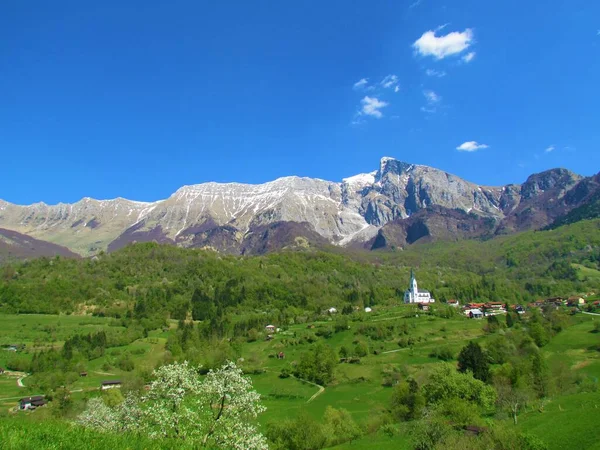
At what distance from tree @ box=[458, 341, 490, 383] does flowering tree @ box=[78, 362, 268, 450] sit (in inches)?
3288

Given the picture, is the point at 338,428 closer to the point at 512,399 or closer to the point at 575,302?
the point at 512,399

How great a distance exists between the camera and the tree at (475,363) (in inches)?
3801

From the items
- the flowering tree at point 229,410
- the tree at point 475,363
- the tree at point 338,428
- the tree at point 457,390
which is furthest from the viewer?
the tree at point 475,363

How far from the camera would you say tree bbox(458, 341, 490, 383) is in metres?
96.5

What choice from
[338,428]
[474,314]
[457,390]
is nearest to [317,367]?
[457,390]

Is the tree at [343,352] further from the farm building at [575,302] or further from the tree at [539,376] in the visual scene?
the farm building at [575,302]

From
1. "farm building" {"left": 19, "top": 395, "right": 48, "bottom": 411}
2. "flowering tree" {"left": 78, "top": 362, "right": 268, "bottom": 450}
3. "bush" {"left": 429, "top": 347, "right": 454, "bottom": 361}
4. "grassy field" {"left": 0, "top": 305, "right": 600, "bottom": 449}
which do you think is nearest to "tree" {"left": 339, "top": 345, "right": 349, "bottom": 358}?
"grassy field" {"left": 0, "top": 305, "right": 600, "bottom": 449}

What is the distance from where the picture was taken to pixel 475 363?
325 ft

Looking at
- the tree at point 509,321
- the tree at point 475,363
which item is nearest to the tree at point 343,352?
the tree at point 475,363

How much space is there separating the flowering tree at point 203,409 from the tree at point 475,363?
8353cm

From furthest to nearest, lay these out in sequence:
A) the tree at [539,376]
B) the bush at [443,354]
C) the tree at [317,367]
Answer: the bush at [443,354] < the tree at [317,367] < the tree at [539,376]

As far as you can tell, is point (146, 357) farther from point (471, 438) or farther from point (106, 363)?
point (471, 438)

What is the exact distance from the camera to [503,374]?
3472 inches

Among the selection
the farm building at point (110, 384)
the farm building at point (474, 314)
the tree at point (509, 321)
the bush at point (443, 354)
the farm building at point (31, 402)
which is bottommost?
the farm building at point (31, 402)
